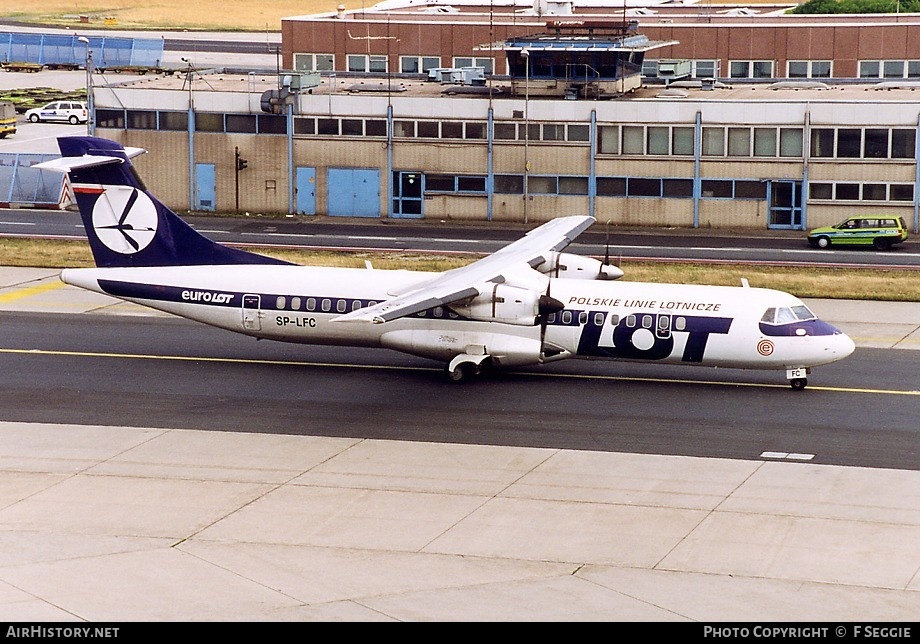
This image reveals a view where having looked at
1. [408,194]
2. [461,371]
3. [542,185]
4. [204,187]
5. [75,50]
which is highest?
[75,50]

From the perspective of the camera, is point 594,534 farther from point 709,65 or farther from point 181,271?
point 709,65

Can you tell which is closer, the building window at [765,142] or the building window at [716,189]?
the building window at [765,142]

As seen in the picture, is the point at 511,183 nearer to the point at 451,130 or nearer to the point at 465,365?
the point at 451,130

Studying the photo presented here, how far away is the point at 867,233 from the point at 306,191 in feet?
102

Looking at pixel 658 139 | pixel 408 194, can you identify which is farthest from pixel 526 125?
pixel 408 194

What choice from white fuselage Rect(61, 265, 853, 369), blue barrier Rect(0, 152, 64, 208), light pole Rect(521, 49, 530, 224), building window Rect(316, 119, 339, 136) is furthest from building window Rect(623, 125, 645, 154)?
white fuselage Rect(61, 265, 853, 369)

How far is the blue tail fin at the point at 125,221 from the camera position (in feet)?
133

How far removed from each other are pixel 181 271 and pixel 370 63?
2496 inches

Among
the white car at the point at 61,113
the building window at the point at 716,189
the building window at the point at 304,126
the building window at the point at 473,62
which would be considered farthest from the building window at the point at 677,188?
the white car at the point at 61,113

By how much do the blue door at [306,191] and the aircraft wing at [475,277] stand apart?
31658mm

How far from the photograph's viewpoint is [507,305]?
1462 inches

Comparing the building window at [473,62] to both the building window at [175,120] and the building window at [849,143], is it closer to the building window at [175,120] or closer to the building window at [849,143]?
the building window at [175,120]

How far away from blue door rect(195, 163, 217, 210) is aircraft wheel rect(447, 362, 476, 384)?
40342 mm

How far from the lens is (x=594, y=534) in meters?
27.1
